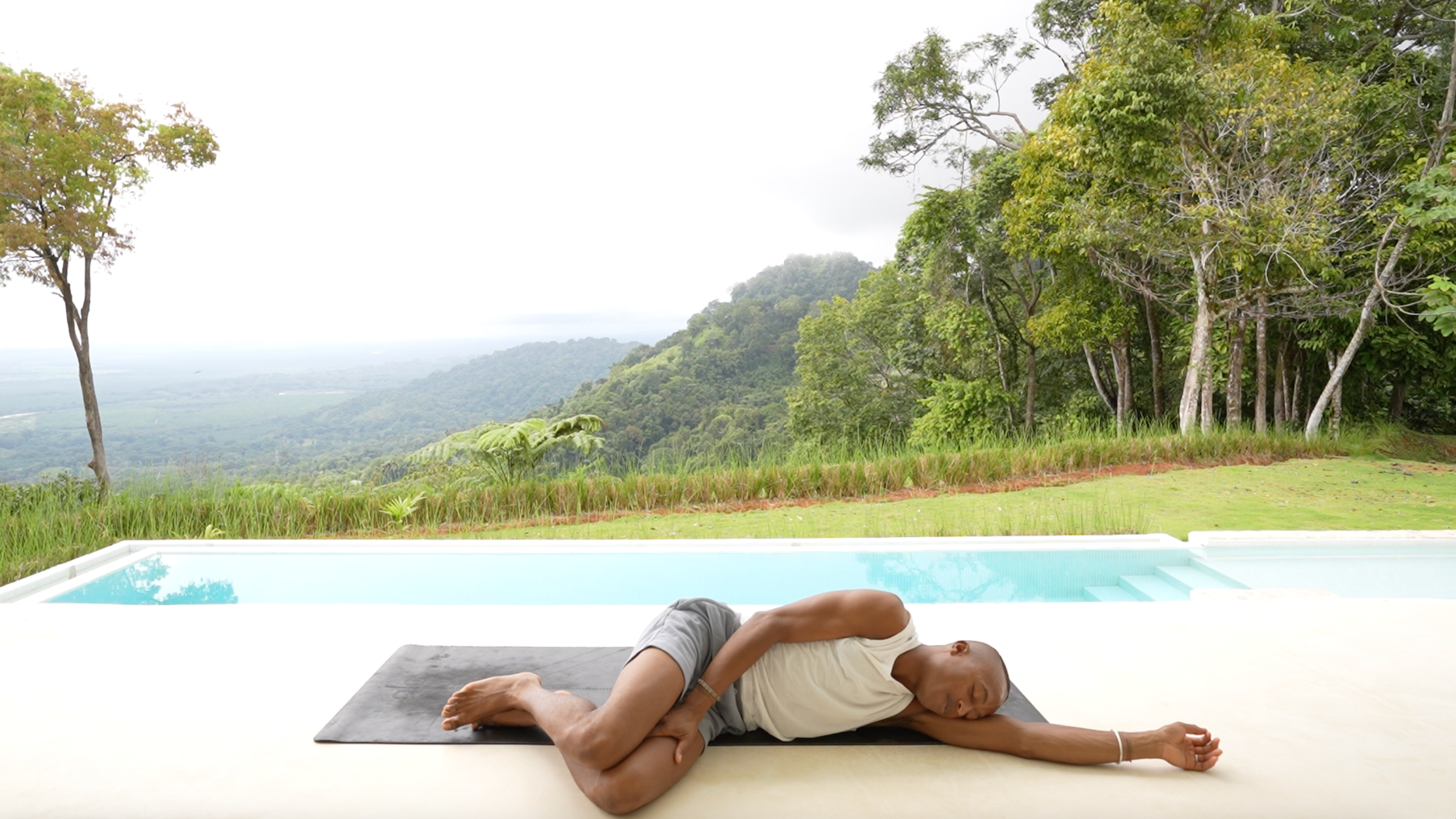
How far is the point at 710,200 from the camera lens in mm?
25156

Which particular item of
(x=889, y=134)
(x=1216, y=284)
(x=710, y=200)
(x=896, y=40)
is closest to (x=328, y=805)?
(x=1216, y=284)

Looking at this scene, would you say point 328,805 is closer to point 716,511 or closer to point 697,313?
point 716,511

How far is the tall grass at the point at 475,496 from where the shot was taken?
4.85 m

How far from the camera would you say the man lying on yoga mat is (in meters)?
1.61

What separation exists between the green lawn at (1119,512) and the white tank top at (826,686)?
2.78 m

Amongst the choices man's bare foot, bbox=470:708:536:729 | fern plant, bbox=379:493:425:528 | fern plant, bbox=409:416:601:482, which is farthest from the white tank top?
fern plant, bbox=409:416:601:482

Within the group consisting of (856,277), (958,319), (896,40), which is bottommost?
(958,319)

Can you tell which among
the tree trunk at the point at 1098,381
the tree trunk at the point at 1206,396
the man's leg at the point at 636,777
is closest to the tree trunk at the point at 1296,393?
the tree trunk at the point at 1206,396

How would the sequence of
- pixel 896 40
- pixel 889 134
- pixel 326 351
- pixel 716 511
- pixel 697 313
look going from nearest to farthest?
pixel 716 511 < pixel 889 134 < pixel 896 40 < pixel 697 313 < pixel 326 351

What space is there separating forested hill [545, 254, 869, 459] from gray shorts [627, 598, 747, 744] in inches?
429

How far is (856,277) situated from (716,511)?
16690 mm

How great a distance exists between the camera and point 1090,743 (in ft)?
5.62

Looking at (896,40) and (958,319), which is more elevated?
(896,40)

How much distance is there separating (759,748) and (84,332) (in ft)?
25.4
